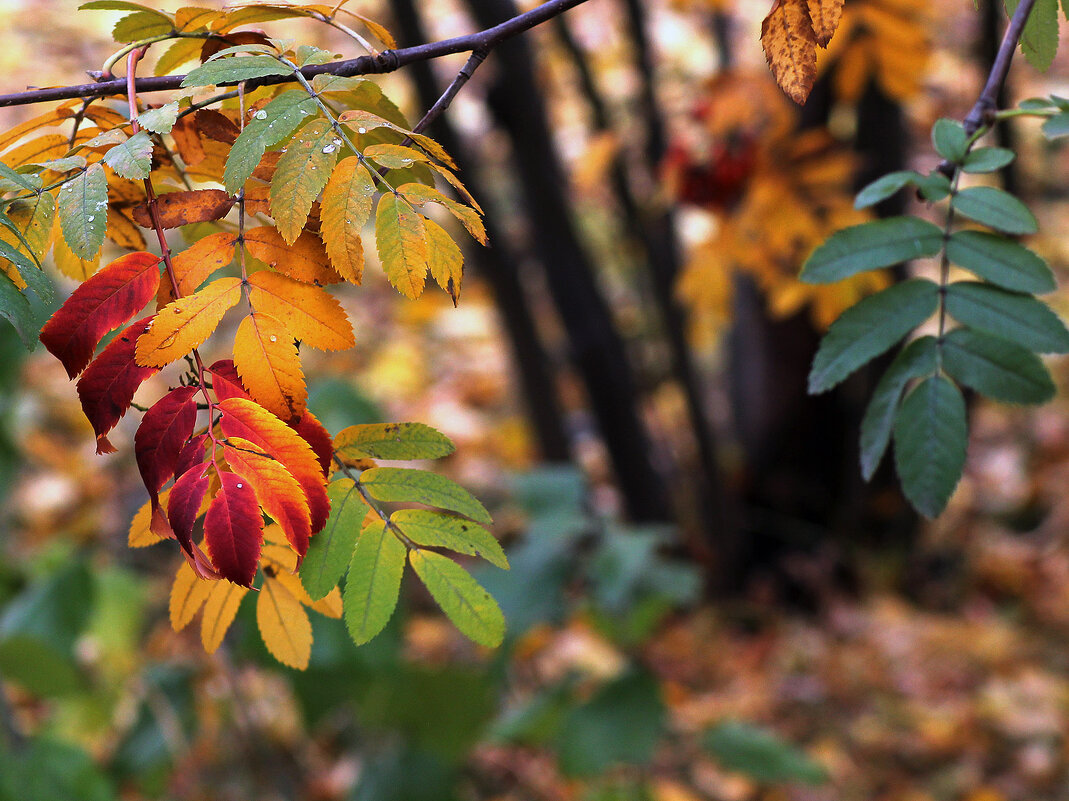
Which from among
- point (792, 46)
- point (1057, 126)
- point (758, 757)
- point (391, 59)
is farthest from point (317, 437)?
point (758, 757)

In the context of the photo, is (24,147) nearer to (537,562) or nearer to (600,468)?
(537,562)

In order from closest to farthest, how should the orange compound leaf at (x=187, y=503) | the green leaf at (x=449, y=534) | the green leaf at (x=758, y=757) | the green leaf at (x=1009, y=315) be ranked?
the orange compound leaf at (x=187, y=503)
the green leaf at (x=449, y=534)
the green leaf at (x=1009, y=315)
the green leaf at (x=758, y=757)

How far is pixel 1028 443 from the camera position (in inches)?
153

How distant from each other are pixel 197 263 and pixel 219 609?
244 millimetres

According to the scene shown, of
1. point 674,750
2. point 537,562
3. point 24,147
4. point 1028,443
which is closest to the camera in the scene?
point 24,147

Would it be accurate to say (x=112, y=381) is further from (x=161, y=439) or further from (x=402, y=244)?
(x=402, y=244)

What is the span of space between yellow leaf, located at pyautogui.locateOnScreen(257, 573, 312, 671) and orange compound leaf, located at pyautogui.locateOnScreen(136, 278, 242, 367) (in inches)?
7.8

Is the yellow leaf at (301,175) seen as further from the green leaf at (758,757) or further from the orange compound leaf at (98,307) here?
the green leaf at (758,757)

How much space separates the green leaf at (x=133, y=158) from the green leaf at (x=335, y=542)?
24 cm

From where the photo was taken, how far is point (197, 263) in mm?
550

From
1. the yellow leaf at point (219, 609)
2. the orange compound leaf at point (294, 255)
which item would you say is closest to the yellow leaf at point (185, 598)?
the yellow leaf at point (219, 609)

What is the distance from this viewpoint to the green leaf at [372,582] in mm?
544

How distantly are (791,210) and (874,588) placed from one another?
76.6 inches

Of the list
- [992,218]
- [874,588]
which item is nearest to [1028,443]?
[874,588]
